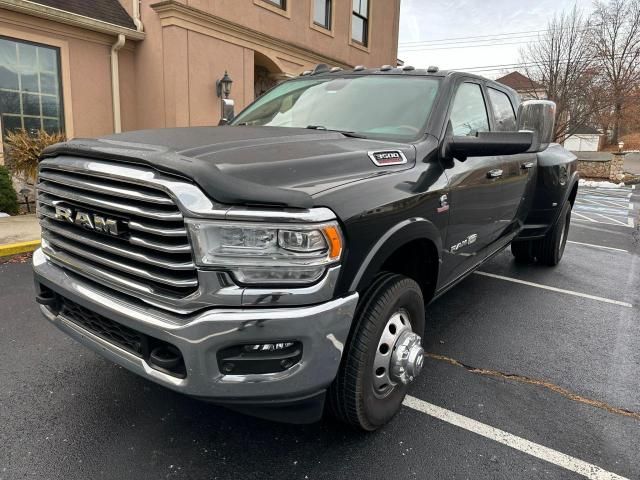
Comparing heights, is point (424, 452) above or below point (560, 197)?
below

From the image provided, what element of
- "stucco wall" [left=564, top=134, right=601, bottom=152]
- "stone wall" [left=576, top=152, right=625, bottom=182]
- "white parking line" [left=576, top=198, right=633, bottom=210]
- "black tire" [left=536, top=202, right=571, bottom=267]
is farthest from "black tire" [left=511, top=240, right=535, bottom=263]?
"stucco wall" [left=564, top=134, right=601, bottom=152]

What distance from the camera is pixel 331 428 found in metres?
2.52

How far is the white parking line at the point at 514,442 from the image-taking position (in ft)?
7.48

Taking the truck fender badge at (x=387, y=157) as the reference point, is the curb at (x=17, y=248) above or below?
below

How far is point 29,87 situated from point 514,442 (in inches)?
357

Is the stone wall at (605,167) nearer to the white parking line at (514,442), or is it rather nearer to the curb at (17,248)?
the curb at (17,248)

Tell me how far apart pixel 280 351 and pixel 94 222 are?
101 centimetres

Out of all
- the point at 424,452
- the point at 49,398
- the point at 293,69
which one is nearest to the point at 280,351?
the point at 424,452

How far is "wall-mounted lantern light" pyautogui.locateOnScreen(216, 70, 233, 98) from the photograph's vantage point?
389 inches

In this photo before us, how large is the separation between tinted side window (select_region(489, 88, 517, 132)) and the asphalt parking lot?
172 cm

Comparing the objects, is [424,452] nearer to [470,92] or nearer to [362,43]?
[470,92]

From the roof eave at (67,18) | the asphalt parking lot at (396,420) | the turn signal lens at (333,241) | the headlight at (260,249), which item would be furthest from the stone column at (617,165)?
the headlight at (260,249)

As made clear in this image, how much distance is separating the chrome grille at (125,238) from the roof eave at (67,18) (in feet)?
22.8

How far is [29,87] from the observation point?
Result: 8242mm
